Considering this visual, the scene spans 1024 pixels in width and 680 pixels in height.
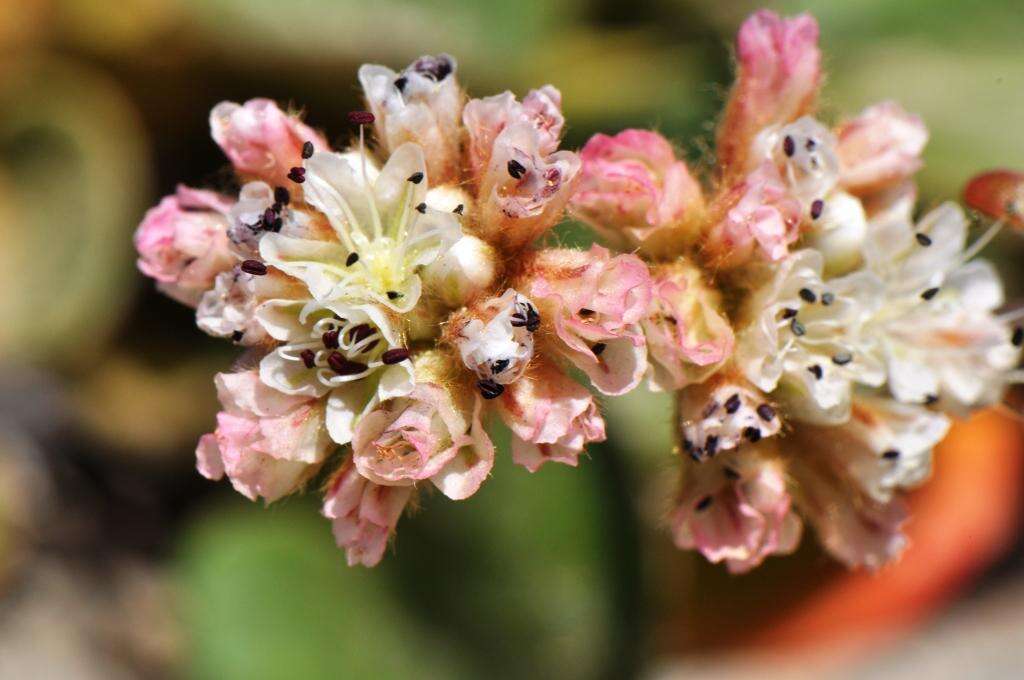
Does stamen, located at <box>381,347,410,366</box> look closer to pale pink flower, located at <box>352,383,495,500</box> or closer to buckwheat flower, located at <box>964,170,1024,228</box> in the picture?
pale pink flower, located at <box>352,383,495,500</box>

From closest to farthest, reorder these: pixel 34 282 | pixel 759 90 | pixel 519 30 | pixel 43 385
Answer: pixel 759 90 < pixel 519 30 < pixel 34 282 < pixel 43 385

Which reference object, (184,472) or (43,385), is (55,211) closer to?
(43,385)

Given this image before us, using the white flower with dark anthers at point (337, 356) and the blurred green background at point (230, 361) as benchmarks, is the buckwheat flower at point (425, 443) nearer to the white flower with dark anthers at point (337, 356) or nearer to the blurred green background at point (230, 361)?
the white flower with dark anthers at point (337, 356)

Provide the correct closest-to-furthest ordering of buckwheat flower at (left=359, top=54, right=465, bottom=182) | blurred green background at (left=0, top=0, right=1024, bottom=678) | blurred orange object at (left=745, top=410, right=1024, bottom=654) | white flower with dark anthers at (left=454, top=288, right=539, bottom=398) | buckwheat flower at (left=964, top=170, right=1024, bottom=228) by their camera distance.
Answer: white flower with dark anthers at (left=454, top=288, right=539, bottom=398) < buckwheat flower at (left=359, top=54, right=465, bottom=182) < buckwheat flower at (left=964, top=170, right=1024, bottom=228) < blurred green background at (left=0, top=0, right=1024, bottom=678) < blurred orange object at (left=745, top=410, right=1024, bottom=654)

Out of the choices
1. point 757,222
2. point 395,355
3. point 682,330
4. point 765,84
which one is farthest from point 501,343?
point 765,84

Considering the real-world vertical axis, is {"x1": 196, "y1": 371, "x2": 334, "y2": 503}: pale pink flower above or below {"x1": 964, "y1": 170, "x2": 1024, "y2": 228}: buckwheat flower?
below

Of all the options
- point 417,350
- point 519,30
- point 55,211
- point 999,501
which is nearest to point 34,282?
point 55,211

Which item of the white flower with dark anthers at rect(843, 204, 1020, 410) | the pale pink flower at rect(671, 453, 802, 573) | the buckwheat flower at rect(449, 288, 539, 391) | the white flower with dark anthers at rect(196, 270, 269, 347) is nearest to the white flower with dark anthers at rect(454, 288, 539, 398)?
the buckwheat flower at rect(449, 288, 539, 391)
